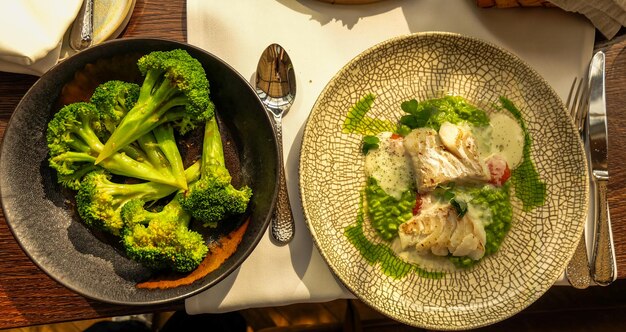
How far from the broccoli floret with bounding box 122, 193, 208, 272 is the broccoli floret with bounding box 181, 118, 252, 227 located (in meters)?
0.07

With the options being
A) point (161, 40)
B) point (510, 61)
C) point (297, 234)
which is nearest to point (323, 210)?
point (297, 234)

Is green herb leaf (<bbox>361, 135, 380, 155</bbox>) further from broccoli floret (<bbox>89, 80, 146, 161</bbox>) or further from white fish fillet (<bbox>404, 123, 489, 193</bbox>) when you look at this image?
broccoli floret (<bbox>89, 80, 146, 161</bbox>)

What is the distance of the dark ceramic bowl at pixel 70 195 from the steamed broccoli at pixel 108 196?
0.09 metres

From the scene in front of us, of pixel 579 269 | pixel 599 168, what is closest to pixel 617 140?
pixel 599 168

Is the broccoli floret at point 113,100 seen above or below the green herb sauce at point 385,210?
above

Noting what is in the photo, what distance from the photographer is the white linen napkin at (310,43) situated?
70.6 inches

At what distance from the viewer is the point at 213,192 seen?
1559 millimetres

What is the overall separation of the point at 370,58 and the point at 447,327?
0.97 meters

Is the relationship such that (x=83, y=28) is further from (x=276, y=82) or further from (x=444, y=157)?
(x=444, y=157)

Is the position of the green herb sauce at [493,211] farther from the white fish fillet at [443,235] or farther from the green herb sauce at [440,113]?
the green herb sauce at [440,113]

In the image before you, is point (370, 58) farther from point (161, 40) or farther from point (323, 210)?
point (161, 40)

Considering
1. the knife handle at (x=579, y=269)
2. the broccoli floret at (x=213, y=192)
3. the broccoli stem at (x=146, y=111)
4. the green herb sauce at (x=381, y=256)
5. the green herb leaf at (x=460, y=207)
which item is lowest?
the knife handle at (x=579, y=269)

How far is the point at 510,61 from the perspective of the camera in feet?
6.23

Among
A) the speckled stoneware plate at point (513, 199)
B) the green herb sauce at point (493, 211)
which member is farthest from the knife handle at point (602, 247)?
the green herb sauce at point (493, 211)
